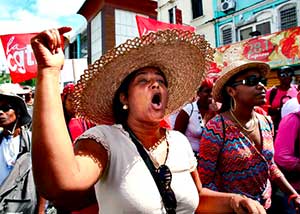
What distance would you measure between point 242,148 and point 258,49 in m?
10.6

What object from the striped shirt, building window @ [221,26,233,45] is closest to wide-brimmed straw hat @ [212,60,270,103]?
the striped shirt

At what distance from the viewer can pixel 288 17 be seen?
45.8 feet

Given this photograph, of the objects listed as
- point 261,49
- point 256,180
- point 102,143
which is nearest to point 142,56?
point 102,143

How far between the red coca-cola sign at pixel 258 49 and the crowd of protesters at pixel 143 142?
9647mm

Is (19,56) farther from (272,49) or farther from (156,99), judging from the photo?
(272,49)

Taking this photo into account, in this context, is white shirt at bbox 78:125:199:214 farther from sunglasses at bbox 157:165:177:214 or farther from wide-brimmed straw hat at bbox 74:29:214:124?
wide-brimmed straw hat at bbox 74:29:214:124

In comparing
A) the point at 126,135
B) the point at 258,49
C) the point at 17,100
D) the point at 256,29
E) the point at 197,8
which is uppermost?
the point at 197,8

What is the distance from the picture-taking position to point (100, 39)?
487 cm

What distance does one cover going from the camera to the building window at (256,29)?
1476 cm

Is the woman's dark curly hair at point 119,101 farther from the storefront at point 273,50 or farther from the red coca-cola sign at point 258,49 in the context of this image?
the red coca-cola sign at point 258,49

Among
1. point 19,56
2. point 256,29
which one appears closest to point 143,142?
point 19,56

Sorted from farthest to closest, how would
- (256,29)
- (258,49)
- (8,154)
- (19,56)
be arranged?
(256,29), (258,49), (19,56), (8,154)

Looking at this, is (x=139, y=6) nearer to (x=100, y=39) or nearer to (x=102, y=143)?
(x=100, y=39)

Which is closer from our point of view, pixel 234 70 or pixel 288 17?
pixel 234 70
